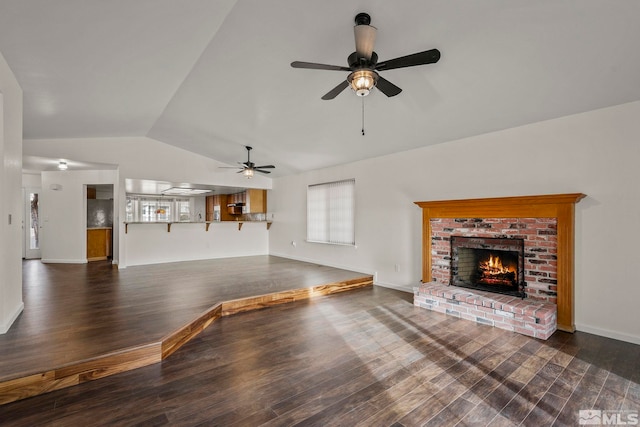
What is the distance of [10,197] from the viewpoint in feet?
10.7

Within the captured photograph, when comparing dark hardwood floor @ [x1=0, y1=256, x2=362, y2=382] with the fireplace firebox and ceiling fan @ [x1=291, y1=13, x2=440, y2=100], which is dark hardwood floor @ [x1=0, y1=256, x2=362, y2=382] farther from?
ceiling fan @ [x1=291, y1=13, x2=440, y2=100]

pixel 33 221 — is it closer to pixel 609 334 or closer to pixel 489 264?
pixel 489 264

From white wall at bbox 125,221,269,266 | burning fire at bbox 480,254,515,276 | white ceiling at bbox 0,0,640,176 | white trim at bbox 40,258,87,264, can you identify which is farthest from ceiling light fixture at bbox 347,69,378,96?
white trim at bbox 40,258,87,264

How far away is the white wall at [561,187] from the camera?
3.27 meters

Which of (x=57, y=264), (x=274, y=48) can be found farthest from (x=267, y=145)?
(x=57, y=264)

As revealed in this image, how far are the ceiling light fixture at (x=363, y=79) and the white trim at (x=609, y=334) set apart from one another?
3.63m

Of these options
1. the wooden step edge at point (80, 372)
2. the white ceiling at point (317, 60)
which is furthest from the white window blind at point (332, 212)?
the wooden step edge at point (80, 372)

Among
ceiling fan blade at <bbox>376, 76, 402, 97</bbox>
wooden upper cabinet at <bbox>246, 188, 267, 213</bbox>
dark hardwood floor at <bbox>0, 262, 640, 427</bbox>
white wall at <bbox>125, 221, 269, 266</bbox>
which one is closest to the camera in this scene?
dark hardwood floor at <bbox>0, 262, 640, 427</bbox>

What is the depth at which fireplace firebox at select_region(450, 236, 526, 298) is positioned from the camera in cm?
403

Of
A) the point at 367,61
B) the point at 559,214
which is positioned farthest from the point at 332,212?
the point at 367,61

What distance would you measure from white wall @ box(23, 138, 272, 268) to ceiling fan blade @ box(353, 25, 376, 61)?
6.29m

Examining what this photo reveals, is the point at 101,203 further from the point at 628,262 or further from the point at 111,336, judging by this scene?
the point at 628,262

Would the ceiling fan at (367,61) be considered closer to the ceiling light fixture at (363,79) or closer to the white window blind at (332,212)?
the ceiling light fixture at (363,79)

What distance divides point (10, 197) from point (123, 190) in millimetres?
3737
